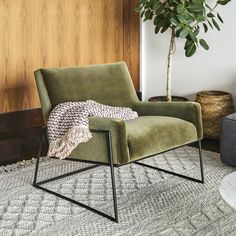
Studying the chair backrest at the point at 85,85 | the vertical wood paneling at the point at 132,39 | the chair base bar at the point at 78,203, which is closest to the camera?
the chair base bar at the point at 78,203

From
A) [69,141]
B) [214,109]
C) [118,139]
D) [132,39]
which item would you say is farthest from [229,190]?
[132,39]

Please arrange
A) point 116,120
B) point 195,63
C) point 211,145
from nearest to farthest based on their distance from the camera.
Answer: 1. point 116,120
2. point 211,145
3. point 195,63

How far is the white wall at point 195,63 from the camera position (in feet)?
11.4

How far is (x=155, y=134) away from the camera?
7.23ft

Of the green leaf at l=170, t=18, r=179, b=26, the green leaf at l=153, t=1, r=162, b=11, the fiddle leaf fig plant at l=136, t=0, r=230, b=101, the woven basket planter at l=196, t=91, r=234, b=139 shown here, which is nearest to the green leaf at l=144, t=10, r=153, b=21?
the fiddle leaf fig plant at l=136, t=0, r=230, b=101

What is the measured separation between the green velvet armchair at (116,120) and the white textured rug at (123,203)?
0.09 metres

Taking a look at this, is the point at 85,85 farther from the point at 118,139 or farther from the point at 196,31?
the point at 196,31

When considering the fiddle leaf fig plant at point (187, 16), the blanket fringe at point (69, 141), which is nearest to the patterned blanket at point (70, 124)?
the blanket fringe at point (69, 141)

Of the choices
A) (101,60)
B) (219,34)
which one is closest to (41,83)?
(101,60)

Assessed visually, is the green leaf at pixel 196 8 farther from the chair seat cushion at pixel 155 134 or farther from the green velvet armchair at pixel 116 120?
the chair seat cushion at pixel 155 134

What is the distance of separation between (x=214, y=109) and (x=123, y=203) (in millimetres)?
1458

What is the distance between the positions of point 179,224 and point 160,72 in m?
2.30

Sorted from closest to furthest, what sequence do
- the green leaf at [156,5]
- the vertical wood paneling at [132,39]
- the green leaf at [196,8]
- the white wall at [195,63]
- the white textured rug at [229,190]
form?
the white textured rug at [229,190] → the green leaf at [196,8] → the green leaf at [156,5] → the white wall at [195,63] → the vertical wood paneling at [132,39]

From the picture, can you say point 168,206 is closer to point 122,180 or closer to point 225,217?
point 225,217
